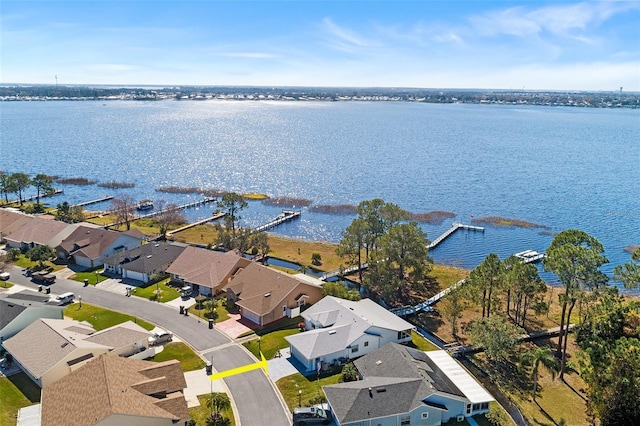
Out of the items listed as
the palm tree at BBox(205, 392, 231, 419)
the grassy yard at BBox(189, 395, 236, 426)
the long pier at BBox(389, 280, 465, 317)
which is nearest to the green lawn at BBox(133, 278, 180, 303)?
the grassy yard at BBox(189, 395, 236, 426)

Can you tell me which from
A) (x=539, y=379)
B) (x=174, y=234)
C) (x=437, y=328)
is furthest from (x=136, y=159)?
(x=539, y=379)

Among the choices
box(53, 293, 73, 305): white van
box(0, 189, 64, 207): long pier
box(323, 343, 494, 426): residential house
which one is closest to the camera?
box(323, 343, 494, 426): residential house

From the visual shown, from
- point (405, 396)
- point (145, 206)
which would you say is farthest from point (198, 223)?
point (405, 396)

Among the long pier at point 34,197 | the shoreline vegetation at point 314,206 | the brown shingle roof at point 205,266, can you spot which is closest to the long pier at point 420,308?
the brown shingle roof at point 205,266

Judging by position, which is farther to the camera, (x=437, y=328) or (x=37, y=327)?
(x=437, y=328)

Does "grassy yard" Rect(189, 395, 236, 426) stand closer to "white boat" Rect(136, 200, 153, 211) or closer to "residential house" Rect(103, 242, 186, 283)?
"residential house" Rect(103, 242, 186, 283)

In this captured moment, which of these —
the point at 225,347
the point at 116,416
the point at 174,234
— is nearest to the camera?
the point at 116,416

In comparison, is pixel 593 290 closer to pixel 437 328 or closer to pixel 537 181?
pixel 437 328

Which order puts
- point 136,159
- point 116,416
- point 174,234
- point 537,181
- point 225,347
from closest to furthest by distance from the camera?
point 116,416 → point 225,347 → point 174,234 → point 537,181 → point 136,159
